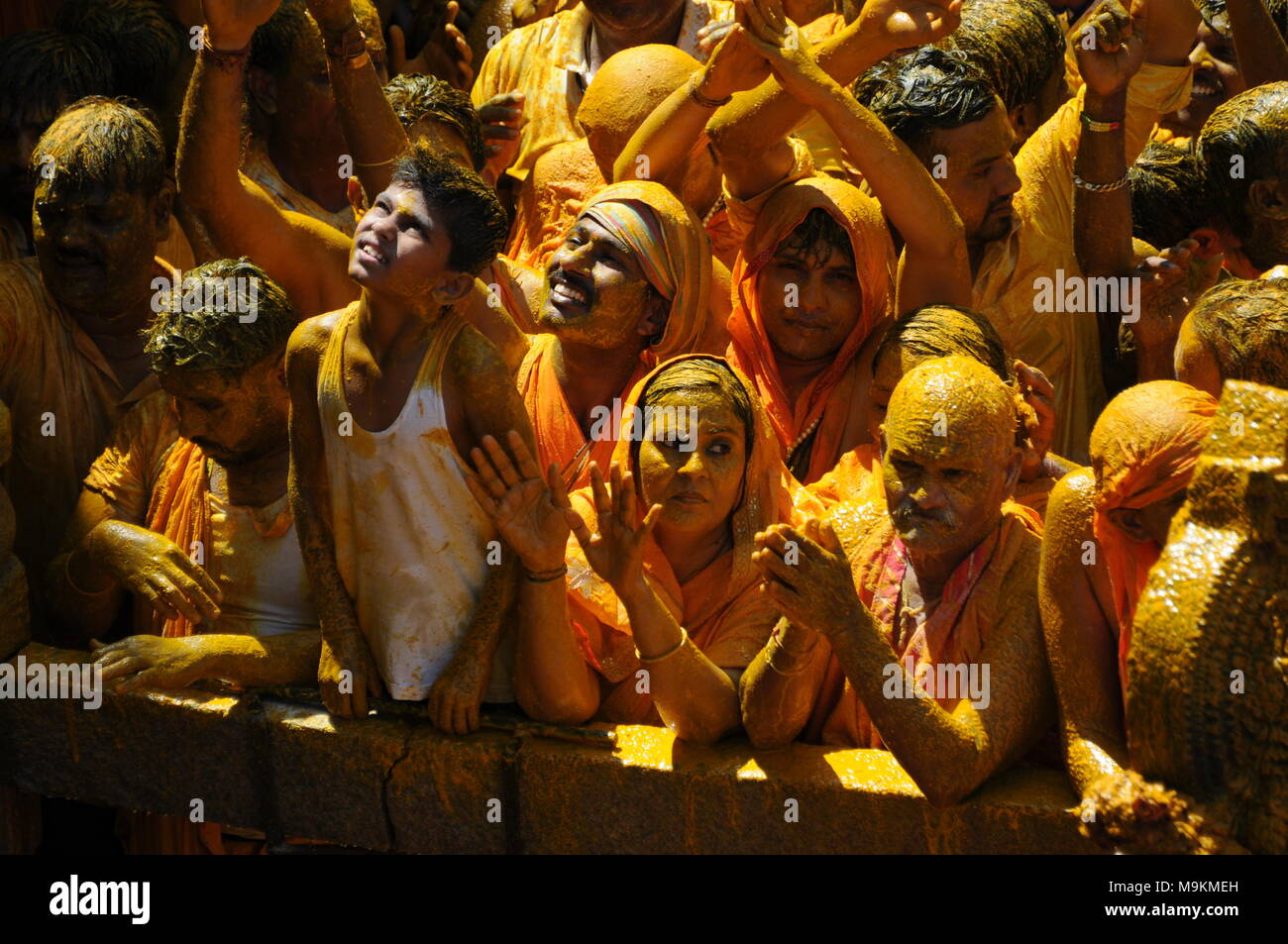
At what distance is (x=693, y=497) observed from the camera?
5.34 metres

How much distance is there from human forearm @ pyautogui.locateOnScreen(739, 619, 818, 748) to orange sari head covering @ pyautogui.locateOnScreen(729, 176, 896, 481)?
1204 mm

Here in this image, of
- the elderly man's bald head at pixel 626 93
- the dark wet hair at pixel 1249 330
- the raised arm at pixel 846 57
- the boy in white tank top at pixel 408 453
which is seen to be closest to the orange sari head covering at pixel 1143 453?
the dark wet hair at pixel 1249 330

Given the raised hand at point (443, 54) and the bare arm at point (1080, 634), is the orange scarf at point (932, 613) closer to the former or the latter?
the bare arm at point (1080, 634)

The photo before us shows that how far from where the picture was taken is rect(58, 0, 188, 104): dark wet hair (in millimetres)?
7469

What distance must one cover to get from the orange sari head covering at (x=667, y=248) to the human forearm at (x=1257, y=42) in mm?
2079

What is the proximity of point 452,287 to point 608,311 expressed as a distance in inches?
34.9

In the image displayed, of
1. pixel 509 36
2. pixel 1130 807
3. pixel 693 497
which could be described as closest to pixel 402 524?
pixel 693 497

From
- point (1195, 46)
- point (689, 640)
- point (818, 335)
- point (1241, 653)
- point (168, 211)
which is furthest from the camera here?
point (1195, 46)

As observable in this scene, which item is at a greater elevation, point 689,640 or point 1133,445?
point 1133,445

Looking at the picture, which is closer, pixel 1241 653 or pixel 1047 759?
pixel 1241 653

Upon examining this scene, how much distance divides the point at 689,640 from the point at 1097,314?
230cm

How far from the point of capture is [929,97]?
6.38m

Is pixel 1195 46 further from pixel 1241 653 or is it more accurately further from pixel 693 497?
pixel 1241 653

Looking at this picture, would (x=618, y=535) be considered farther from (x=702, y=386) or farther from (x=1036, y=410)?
(x=1036, y=410)
